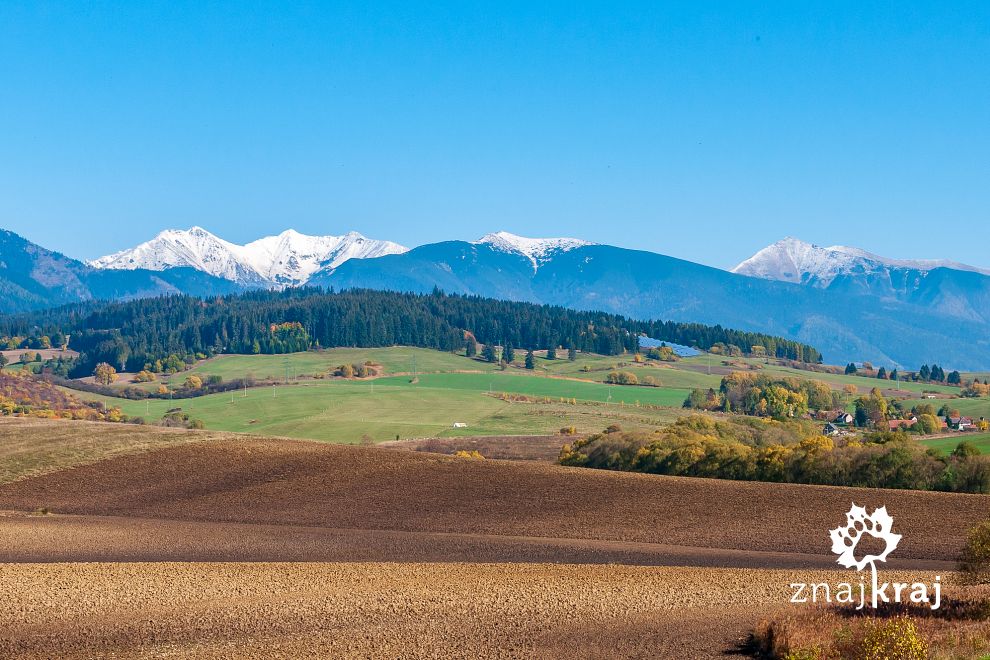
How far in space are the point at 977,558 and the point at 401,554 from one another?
2317 cm

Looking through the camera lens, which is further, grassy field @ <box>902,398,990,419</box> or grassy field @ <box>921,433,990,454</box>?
grassy field @ <box>902,398,990,419</box>

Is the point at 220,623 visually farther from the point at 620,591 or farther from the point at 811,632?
the point at 811,632

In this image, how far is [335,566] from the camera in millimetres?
41000

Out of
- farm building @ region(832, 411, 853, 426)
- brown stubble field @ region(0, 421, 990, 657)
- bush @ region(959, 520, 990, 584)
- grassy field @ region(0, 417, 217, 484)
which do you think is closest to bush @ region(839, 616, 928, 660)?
brown stubble field @ region(0, 421, 990, 657)

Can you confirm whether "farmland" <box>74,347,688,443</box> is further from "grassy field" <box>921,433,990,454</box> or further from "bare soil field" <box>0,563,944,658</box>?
"bare soil field" <box>0,563,944,658</box>

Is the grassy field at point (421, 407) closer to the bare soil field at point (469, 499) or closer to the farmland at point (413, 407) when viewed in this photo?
the farmland at point (413, 407)

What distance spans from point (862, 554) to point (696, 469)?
26978 mm

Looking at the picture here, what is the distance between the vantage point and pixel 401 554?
4528cm

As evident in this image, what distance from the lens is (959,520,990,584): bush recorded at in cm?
3150

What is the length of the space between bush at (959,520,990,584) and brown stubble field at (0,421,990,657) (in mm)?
6143

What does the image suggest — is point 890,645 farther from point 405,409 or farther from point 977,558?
point 405,409

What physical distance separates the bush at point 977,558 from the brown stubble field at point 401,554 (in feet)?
20.2

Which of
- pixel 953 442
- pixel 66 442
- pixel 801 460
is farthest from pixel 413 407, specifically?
pixel 801 460

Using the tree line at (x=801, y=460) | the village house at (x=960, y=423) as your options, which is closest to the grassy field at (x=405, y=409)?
the village house at (x=960, y=423)
